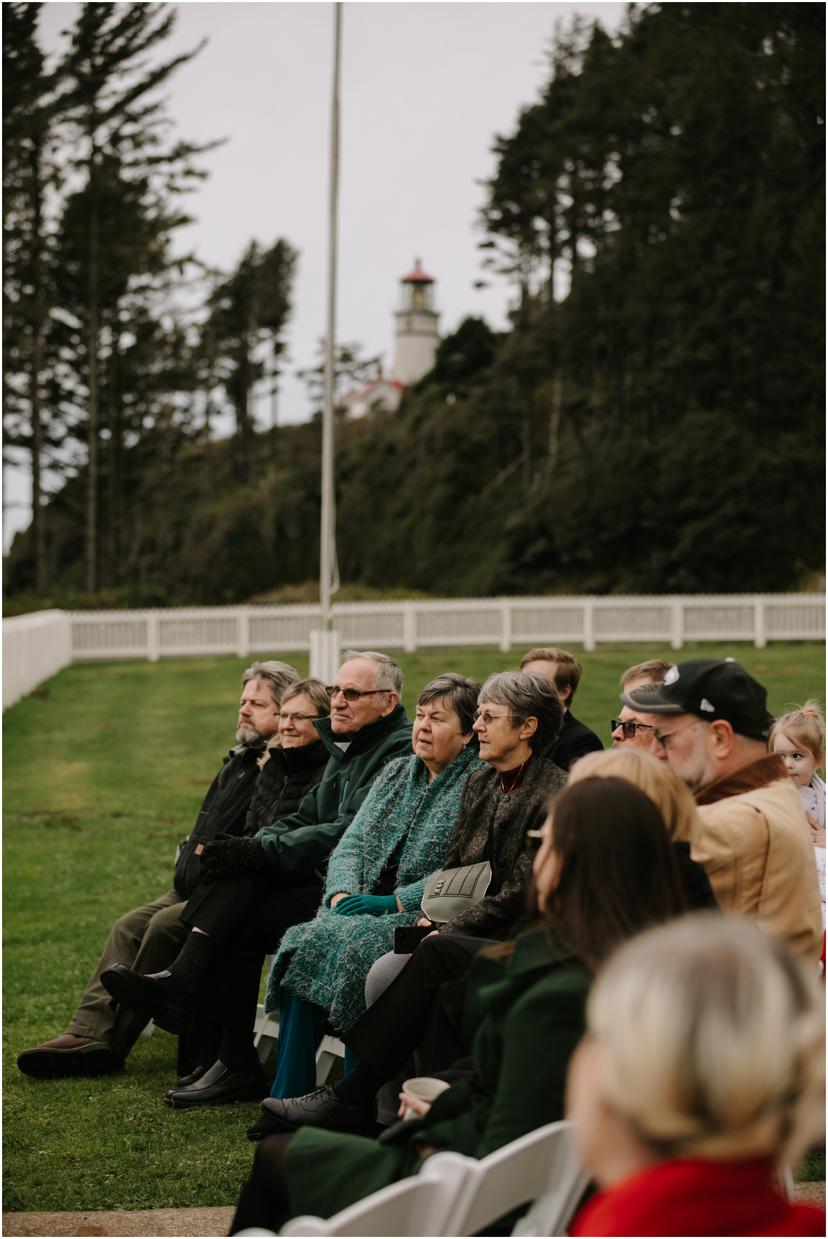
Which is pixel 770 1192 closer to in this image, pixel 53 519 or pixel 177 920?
pixel 177 920

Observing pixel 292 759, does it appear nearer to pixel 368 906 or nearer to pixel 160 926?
pixel 160 926

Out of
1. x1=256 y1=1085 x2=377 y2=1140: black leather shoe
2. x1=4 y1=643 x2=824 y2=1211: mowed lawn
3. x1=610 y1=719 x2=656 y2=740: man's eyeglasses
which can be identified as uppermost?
x1=610 y1=719 x2=656 y2=740: man's eyeglasses

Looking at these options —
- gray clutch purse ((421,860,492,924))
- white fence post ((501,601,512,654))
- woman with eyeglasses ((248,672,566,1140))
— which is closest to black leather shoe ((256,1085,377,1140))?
woman with eyeglasses ((248,672,566,1140))

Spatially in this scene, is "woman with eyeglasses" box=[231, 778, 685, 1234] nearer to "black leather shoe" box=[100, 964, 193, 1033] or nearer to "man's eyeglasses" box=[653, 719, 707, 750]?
"man's eyeglasses" box=[653, 719, 707, 750]

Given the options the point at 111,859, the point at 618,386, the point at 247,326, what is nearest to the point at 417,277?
the point at 247,326

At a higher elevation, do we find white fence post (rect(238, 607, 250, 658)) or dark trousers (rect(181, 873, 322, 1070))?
white fence post (rect(238, 607, 250, 658))

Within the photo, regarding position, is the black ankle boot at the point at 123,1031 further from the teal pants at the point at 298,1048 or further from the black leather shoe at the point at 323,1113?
the black leather shoe at the point at 323,1113

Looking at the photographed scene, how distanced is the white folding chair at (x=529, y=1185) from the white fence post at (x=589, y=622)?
25.7m

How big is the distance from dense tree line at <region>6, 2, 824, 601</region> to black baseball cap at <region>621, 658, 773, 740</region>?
32.6 meters

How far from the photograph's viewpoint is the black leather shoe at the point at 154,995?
5.17 meters

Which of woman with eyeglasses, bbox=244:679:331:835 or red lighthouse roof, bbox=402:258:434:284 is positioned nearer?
woman with eyeglasses, bbox=244:679:331:835

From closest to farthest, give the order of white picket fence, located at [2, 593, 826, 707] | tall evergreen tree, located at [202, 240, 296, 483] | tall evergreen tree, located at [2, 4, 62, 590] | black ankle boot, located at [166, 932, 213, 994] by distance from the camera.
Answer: black ankle boot, located at [166, 932, 213, 994]
white picket fence, located at [2, 593, 826, 707]
tall evergreen tree, located at [2, 4, 62, 590]
tall evergreen tree, located at [202, 240, 296, 483]

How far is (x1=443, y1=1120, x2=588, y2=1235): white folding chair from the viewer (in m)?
2.25

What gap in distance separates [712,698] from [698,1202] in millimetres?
1988
